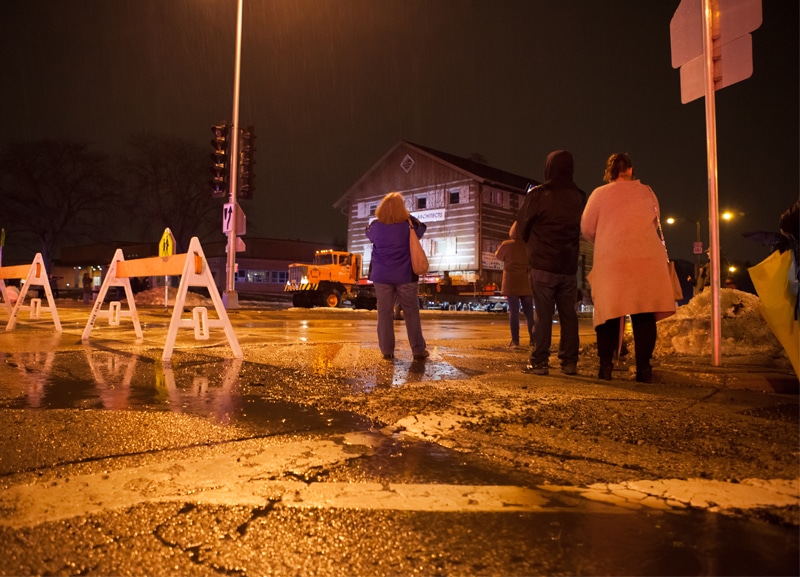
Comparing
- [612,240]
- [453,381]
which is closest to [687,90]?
[612,240]

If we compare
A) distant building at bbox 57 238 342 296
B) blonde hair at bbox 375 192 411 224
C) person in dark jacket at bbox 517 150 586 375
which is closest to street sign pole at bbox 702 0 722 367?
person in dark jacket at bbox 517 150 586 375

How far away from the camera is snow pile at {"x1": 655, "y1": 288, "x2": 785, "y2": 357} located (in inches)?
236

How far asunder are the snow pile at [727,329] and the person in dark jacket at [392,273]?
2.72 metres

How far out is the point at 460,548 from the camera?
1783mm

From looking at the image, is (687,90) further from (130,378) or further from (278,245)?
(278,245)

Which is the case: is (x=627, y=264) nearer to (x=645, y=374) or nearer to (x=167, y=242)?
(x=645, y=374)

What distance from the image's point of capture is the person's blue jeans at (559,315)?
5344 millimetres

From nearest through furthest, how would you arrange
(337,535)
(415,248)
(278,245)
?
(337,535) < (415,248) < (278,245)

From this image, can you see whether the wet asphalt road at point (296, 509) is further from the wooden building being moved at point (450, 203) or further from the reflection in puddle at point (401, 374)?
the wooden building being moved at point (450, 203)

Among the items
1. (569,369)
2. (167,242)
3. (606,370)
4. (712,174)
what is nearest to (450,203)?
(167,242)

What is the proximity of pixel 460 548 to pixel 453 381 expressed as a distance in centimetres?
310

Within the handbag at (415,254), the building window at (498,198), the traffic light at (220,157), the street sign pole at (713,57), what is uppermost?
the building window at (498,198)

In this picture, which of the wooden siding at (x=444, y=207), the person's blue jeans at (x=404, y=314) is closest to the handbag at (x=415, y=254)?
the person's blue jeans at (x=404, y=314)

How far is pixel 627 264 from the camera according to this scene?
193 inches
